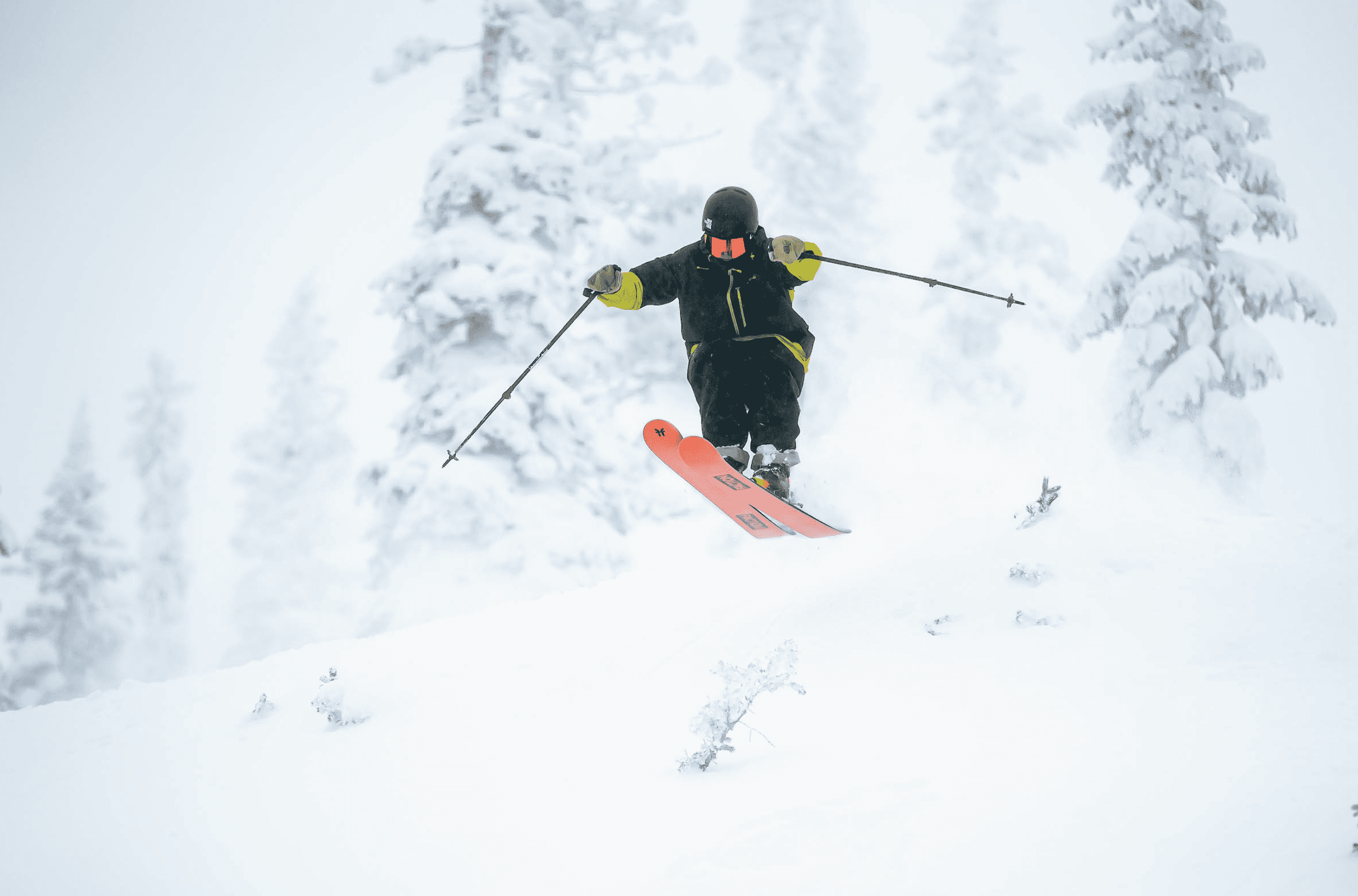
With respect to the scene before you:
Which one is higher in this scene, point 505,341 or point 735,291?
point 505,341

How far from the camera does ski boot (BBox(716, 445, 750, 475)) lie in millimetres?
5633

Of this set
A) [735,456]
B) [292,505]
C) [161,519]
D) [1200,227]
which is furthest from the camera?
[161,519]

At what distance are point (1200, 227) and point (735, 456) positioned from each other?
1062 cm

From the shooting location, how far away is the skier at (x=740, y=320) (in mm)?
5559

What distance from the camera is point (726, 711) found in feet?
12.9

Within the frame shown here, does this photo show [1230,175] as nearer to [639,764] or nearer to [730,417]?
[730,417]

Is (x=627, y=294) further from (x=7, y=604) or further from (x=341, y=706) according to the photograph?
(x=7, y=604)

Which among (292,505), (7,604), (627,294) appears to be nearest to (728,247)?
(627,294)

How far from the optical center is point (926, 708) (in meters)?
4.30

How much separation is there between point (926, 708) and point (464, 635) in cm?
405

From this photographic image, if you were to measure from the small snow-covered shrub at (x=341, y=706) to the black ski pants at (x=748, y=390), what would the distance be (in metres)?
2.83

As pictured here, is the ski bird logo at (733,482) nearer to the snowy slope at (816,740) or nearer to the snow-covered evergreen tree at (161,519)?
the snowy slope at (816,740)

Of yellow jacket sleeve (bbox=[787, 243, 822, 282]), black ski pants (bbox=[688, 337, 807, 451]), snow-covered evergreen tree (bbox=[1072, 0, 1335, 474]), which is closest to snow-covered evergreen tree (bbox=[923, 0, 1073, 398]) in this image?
snow-covered evergreen tree (bbox=[1072, 0, 1335, 474])

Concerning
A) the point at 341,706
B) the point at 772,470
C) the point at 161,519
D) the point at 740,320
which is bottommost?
the point at 341,706
